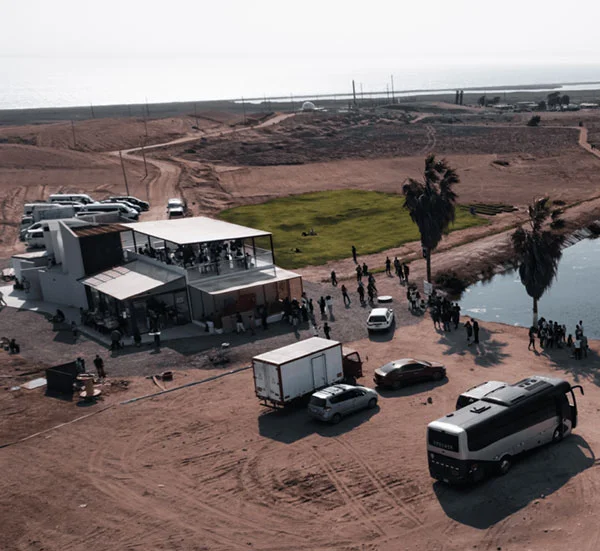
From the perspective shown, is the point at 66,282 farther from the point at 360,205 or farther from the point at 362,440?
the point at 360,205

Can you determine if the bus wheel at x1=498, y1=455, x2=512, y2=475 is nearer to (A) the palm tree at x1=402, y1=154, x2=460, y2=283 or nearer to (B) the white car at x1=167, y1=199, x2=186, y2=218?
(A) the palm tree at x1=402, y1=154, x2=460, y2=283

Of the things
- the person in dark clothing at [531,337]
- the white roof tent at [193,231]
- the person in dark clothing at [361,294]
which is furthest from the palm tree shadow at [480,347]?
the white roof tent at [193,231]

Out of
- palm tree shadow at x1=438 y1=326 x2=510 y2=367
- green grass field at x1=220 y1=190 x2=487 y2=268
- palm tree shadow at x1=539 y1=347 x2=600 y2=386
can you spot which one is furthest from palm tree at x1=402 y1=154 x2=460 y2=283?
palm tree shadow at x1=539 y1=347 x2=600 y2=386

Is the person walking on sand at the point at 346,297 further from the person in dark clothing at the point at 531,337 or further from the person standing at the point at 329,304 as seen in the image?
the person in dark clothing at the point at 531,337

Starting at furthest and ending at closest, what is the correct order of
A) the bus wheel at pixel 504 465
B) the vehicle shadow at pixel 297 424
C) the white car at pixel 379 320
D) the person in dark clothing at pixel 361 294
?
the person in dark clothing at pixel 361 294 < the white car at pixel 379 320 < the vehicle shadow at pixel 297 424 < the bus wheel at pixel 504 465

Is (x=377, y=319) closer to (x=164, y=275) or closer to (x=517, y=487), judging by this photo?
(x=164, y=275)

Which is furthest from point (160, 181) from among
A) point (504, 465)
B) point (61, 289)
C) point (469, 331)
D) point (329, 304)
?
point (504, 465)
